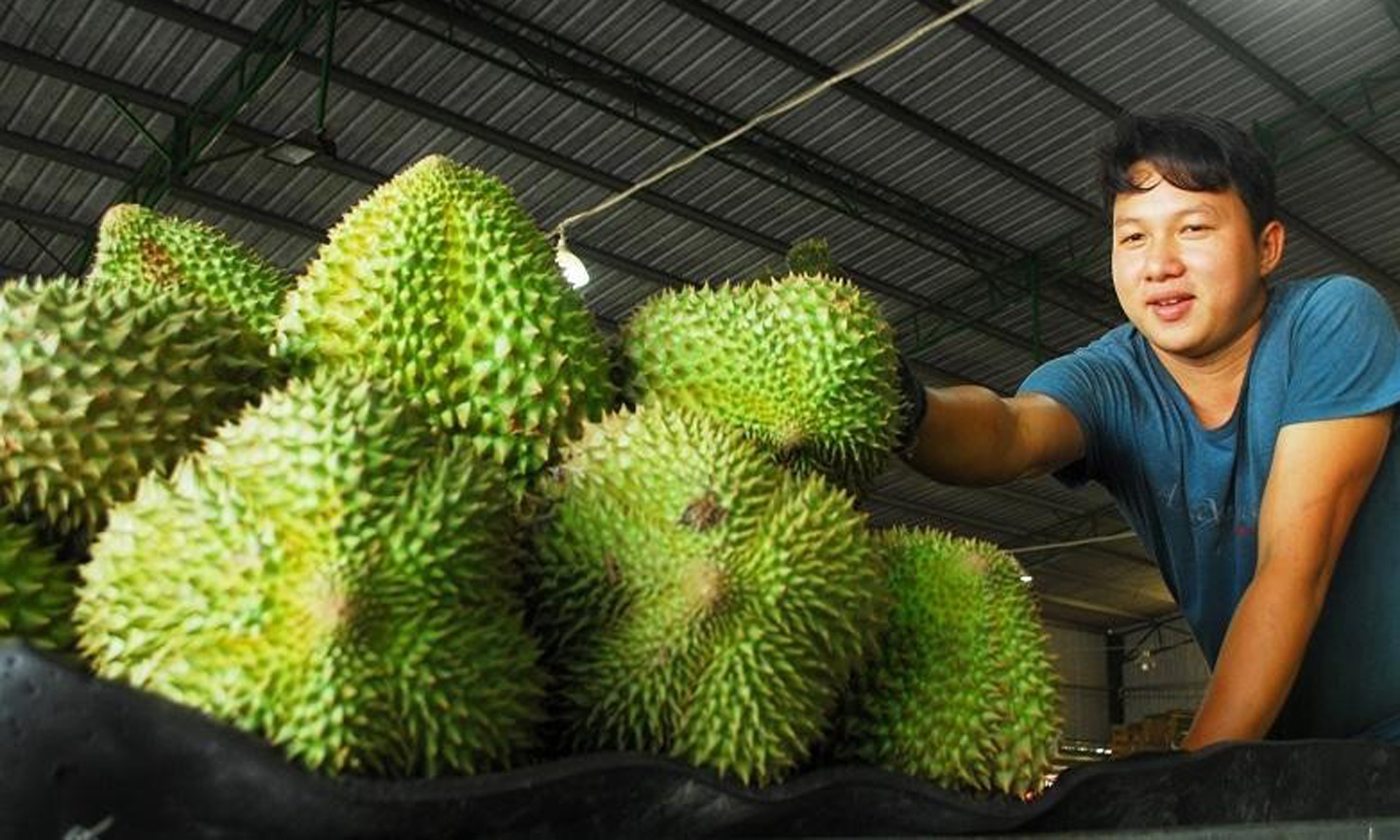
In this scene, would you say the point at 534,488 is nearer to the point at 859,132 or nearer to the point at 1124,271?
the point at 1124,271

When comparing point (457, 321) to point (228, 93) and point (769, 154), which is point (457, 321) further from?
point (769, 154)

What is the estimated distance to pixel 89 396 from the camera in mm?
1135

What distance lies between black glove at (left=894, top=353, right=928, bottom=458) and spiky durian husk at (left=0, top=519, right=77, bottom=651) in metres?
0.92

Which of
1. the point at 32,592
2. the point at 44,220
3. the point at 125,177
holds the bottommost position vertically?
the point at 32,592

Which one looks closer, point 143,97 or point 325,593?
point 325,593

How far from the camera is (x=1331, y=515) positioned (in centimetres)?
212

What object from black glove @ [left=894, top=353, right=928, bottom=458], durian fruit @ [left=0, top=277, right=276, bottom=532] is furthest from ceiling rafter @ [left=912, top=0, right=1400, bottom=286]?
durian fruit @ [left=0, top=277, right=276, bottom=532]

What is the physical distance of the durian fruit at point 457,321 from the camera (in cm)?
136

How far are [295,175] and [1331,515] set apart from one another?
11086 millimetres

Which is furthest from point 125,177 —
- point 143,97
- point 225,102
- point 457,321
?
point 457,321

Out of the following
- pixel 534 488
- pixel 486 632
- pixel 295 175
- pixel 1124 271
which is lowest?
pixel 486 632

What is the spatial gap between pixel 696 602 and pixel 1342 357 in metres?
1.48

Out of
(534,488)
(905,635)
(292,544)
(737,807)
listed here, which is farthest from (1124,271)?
(292,544)

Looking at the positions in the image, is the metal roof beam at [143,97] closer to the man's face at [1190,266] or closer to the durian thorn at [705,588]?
the man's face at [1190,266]
